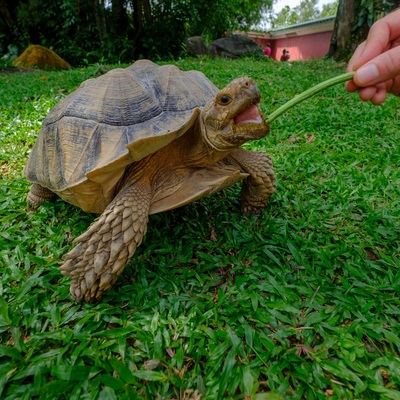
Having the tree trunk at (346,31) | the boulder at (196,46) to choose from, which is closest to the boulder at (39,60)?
the boulder at (196,46)

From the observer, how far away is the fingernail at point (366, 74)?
1535mm

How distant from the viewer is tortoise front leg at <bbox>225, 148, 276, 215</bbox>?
210 cm

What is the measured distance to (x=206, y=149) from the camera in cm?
175

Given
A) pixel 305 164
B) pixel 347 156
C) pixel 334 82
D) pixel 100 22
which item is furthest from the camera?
pixel 100 22

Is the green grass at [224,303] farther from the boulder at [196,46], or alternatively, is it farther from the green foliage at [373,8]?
→ the boulder at [196,46]

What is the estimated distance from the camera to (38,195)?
228 cm

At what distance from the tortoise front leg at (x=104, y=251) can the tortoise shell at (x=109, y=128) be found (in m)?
0.22

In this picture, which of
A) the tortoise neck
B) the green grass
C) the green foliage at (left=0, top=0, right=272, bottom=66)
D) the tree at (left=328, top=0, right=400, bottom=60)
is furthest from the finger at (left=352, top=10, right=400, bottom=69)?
the green foliage at (left=0, top=0, right=272, bottom=66)

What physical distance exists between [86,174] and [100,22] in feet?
32.5

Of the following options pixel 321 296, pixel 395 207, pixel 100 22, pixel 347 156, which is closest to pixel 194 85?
pixel 321 296

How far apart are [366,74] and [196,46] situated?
10859 millimetres

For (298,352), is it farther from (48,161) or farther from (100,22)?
(100,22)

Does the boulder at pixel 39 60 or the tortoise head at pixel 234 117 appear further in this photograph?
the boulder at pixel 39 60

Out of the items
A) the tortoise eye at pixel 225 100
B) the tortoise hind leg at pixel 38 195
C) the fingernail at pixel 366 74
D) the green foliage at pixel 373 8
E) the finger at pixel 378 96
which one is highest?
the green foliage at pixel 373 8
